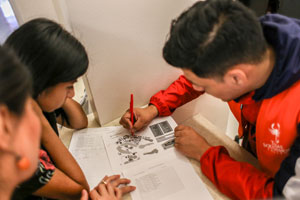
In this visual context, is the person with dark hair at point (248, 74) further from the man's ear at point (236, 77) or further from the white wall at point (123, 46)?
the white wall at point (123, 46)

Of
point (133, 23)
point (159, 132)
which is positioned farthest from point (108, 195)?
point (133, 23)

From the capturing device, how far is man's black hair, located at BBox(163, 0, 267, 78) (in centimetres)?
52

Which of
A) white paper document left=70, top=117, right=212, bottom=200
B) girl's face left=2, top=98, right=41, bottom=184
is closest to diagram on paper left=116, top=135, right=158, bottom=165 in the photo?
white paper document left=70, top=117, right=212, bottom=200

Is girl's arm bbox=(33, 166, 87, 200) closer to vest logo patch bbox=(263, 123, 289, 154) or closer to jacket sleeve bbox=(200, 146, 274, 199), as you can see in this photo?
jacket sleeve bbox=(200, 146, 274, 199)

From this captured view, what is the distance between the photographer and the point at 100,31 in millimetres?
758

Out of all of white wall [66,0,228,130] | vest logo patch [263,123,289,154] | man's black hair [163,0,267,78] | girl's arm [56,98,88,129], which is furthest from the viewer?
girl's arm [56,98,88,129]

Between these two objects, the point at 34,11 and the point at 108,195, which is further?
the point at 34,11

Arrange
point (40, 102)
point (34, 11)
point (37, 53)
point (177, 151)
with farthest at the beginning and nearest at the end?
point (34, 11), point (177, 151), point (40, 102), point (37, 53)

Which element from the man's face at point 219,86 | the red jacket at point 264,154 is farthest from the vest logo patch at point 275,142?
the man's face at point 219,86

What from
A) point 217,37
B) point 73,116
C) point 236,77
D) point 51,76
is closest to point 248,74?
point 236,77

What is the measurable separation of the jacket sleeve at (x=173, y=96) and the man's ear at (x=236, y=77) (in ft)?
1.23

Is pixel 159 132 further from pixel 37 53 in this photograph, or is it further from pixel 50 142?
pixel 37 53

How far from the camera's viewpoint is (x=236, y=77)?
1.90ft

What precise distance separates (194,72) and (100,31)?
14.9 inches
